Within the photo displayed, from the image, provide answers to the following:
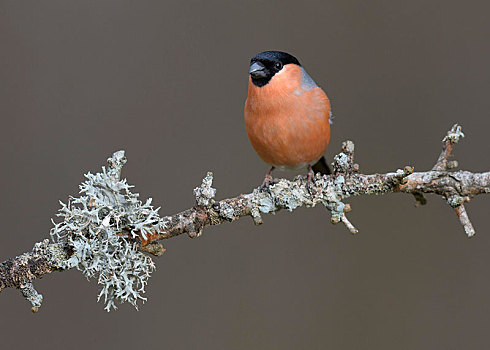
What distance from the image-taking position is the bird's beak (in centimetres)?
152

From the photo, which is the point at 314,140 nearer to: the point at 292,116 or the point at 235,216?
the point at 292,116

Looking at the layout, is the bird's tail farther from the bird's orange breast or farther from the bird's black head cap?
the bird's black head cap

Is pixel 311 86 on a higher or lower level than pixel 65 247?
higher

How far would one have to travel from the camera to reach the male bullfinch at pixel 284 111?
1.56 metres

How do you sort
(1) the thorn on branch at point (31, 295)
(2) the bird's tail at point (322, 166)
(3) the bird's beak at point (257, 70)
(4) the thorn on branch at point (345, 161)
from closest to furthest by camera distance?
(1) the thorn on branch at point (31, 295) < (4) the thorn on branch at point (345, 161) < (3) the bird's beak at point (257, 70) < (2) the bird's tail at point (322, 166)

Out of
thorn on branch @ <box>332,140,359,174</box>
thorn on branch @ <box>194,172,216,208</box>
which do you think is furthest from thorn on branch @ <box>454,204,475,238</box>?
thorn on branch @ <box>194,172,216,208</box>

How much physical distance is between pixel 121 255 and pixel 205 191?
9.7 inches

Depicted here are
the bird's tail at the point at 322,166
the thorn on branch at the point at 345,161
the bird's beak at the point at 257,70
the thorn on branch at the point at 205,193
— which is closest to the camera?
the thorn on branch at the point at 205,193

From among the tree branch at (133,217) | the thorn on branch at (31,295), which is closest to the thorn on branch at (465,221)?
the tree branch at (133,217)

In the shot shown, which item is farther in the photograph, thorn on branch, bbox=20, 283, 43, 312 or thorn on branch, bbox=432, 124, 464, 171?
thorn on branch, bbox=432, 124, 464, 171

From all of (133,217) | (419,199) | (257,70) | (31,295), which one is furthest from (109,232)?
(419,199)

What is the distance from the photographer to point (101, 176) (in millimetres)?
1240

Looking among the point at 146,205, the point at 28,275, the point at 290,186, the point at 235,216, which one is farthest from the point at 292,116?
the point at 28,275

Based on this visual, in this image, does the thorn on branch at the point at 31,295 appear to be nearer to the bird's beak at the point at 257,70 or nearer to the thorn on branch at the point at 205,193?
the thorn on branch at the point at 205,193
